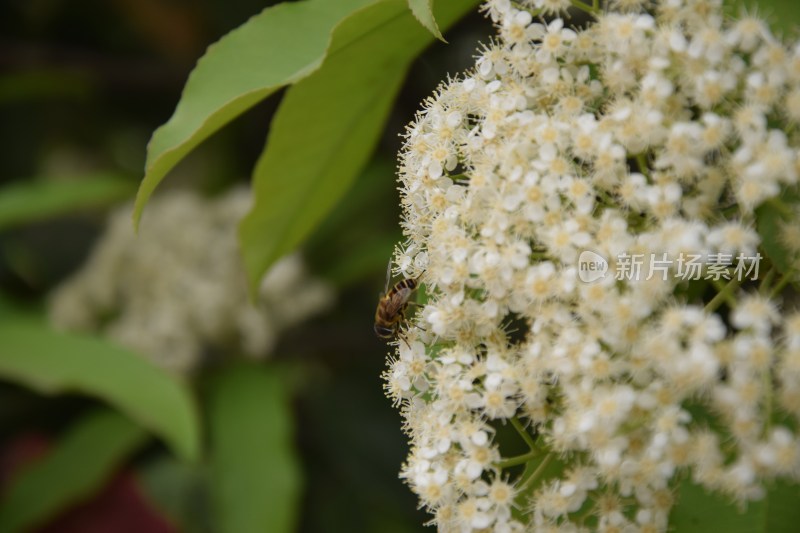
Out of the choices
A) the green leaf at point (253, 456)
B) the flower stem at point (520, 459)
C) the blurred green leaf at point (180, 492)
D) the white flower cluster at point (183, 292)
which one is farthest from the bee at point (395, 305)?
the blurred green leaf at point (180, 492)

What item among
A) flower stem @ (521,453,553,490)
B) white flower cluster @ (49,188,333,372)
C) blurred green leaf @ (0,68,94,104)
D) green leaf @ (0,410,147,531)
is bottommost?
green leaf @ (0,410,147,531)

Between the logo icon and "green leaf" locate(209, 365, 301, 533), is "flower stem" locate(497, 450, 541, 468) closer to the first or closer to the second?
the logo icon

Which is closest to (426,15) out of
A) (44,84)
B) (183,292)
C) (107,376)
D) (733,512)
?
(733,512)

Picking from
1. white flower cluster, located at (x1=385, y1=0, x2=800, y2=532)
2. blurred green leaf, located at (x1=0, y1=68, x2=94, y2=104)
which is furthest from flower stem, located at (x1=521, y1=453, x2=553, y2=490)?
blurred green leaf, located at (x1=0, y1=68, x2=94, y2=104)

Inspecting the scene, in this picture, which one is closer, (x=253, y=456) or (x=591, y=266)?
(x=591, y=266)

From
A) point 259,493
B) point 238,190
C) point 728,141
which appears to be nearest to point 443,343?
point 728,141

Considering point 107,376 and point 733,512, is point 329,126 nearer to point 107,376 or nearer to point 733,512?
point 733,512
